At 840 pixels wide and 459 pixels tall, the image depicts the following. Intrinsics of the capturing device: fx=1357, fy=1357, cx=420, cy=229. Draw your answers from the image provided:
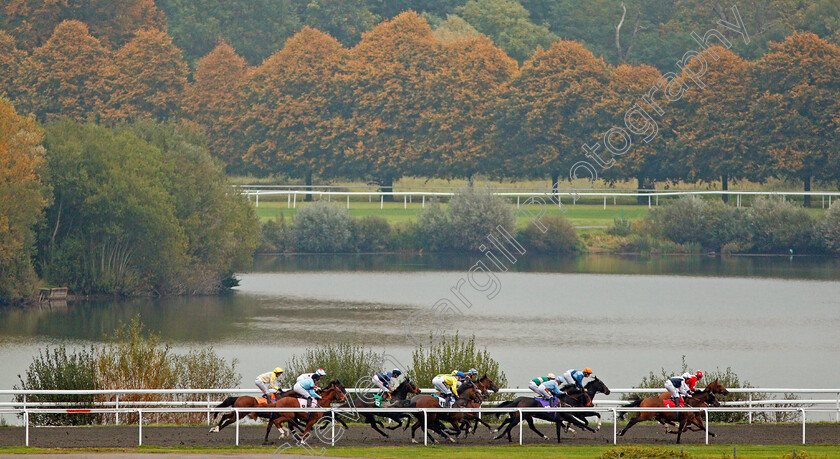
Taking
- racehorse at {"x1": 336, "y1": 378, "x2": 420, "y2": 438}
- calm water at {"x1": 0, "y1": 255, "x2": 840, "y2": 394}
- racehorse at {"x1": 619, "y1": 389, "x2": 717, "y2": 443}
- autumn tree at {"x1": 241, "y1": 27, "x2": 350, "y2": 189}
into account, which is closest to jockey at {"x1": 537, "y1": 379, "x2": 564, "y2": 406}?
racehorse at {"x1": 619, "y1": 389, "x2": 717, "y2": 443}

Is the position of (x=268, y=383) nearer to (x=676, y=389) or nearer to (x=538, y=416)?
(x=538, y=416)

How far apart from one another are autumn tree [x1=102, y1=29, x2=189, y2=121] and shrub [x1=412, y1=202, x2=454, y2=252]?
24504 mm

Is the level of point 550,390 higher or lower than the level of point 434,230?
lower

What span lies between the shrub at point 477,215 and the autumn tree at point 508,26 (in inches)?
1281

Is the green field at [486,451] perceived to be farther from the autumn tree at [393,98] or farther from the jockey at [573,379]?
the autumn tree at [393,98]

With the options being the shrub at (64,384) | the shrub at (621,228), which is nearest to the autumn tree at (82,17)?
the shrub at (621,228)

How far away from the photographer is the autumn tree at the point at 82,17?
9319 centimetres

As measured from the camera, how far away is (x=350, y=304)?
1900 inches

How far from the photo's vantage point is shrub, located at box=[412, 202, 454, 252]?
6838cm

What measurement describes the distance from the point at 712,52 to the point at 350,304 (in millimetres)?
40795

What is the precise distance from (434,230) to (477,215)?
2424 mm

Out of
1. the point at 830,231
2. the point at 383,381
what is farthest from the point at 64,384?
the point at 830,231

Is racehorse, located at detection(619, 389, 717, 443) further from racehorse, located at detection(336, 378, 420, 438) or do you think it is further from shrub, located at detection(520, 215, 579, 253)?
shrub, located at detection(520, 215, 579, 253)

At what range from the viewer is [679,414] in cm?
2095
